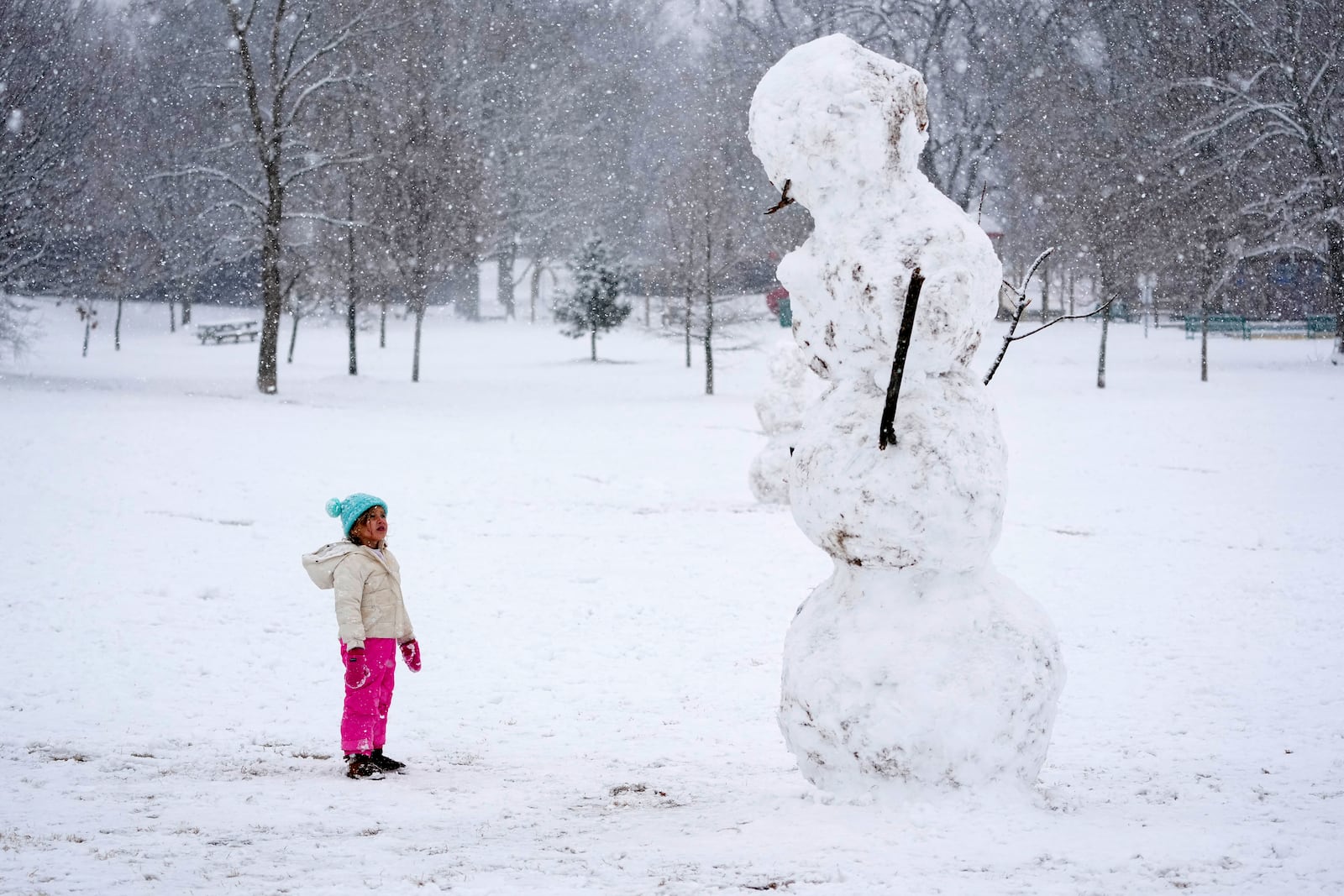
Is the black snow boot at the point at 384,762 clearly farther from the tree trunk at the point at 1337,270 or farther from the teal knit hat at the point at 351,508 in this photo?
the tree trunk at the point at 1337,270

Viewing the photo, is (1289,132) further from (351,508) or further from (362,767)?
(362,767)

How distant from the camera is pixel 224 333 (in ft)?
132

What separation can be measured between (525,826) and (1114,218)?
27.8 metres

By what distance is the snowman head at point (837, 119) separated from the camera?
4.56 m

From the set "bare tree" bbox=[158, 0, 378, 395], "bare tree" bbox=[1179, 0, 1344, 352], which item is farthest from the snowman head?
"bare tree" bbox=[1179, 0, 1344, 352]

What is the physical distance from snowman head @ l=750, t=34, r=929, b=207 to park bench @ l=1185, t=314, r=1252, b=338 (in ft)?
122

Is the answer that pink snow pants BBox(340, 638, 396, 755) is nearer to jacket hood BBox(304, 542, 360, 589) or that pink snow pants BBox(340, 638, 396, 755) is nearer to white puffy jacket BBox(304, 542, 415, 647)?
white puffy jacket BBox(304, 542, 415, 647)

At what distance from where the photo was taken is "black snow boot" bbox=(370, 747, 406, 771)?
18.1 ft

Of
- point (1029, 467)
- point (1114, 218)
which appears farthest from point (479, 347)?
point (1029, 467)

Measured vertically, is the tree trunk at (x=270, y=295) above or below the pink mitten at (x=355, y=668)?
above

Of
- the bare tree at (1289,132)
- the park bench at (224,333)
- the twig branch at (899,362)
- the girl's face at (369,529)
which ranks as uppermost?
the bare tree at (1289,132)

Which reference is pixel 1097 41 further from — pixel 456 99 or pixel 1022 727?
pixel 1022 727

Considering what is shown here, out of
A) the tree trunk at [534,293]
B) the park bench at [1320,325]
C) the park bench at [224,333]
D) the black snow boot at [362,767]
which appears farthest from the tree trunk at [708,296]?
the black snow boot at [362,767]

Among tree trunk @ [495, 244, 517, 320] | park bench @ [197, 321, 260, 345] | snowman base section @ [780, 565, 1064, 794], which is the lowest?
snowman base section @ [780, 565, 1064, 794]
